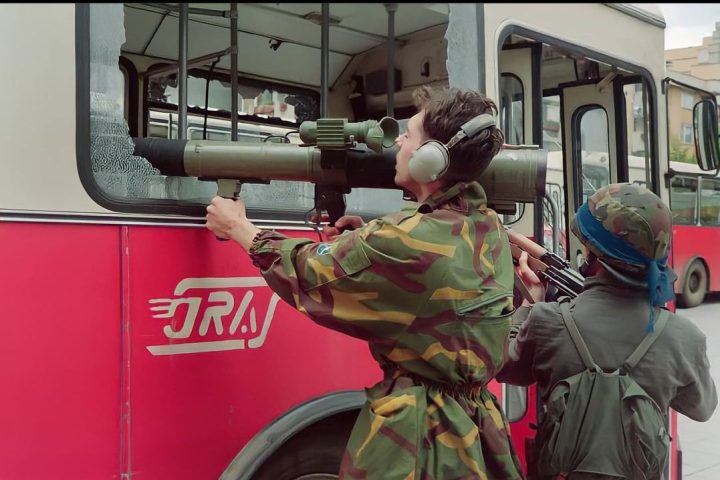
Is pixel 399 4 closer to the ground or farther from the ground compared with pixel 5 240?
farther from the ground

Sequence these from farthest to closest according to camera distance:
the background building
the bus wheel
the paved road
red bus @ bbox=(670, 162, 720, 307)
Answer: the bus wheel
red bus @ bbox=(670, 162, 720, 307)
the paved road
the background building

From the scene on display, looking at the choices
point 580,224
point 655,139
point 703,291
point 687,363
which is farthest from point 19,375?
point 703,291

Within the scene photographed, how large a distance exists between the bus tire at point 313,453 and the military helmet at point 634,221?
0.90 m

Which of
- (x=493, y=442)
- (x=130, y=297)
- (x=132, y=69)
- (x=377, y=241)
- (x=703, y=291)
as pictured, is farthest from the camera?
(x=703, y=291)

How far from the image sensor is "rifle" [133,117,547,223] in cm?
188

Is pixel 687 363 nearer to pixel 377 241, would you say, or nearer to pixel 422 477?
pixel 422 477

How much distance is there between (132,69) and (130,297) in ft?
6.19

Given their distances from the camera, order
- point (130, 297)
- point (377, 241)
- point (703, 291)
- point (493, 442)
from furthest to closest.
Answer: point (703, 291), point (130, 297), point (493, 442), point (377, 241)

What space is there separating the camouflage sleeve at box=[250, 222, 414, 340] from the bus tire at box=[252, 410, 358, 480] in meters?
0.62

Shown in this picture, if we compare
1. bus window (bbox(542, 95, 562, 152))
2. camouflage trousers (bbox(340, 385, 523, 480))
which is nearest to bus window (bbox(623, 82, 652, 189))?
bus window (bbox(542, 95, 562, 152))

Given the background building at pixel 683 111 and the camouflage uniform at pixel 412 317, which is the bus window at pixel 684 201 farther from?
the camouflage uniform at pixel 412 317

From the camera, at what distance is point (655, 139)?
11.8 feet

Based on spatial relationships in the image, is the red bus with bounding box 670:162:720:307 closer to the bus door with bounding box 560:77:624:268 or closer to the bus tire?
the bus door with bounding box 560:77:624:268

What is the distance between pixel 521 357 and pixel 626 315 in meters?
0.30
